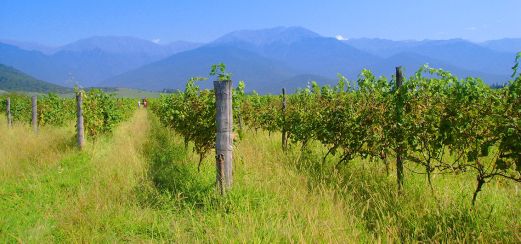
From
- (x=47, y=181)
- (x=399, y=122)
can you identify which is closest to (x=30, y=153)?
(x=47, y=181)

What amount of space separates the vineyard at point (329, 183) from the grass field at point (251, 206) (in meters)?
0.03

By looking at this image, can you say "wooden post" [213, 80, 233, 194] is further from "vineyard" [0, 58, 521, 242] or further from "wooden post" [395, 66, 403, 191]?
"wooden post" [395, 66, 403, 191]

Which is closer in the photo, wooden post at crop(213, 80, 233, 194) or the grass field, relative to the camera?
the grass field

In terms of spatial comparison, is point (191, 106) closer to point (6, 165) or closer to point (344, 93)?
point (344, 93)

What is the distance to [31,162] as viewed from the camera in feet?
32.9

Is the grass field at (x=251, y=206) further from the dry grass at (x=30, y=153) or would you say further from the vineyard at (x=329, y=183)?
the dry grass at (x=30, y=153)

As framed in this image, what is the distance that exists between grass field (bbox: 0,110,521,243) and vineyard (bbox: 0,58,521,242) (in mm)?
26

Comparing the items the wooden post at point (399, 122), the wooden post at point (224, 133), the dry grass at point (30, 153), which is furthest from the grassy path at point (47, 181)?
the wooden post at point (399, 122)

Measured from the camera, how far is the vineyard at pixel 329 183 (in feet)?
14.8

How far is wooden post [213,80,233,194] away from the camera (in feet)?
19.4

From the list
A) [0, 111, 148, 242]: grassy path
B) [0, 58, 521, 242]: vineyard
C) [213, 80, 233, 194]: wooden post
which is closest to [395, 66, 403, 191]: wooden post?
[0, 58, 521, 242]: vineyard

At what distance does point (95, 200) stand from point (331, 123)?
4.24m

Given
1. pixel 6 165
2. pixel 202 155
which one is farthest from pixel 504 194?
pixel 6 165

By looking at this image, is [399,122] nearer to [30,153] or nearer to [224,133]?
[224,133]
